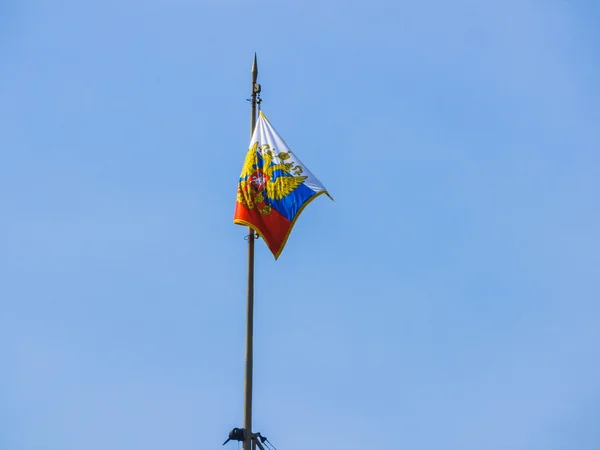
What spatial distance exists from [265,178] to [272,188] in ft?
1.40

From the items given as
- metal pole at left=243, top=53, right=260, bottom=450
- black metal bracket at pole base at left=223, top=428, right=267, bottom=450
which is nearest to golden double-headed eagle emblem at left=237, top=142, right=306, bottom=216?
metal pole at left=243, top=53, right=260, bottom=450

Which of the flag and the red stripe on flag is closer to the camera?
the red stripe on flag

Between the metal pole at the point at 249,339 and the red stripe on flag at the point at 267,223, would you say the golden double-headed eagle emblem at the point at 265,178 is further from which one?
the metal pole at the point at 249,339

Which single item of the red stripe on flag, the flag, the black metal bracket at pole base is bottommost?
the black metal bracket at pole base

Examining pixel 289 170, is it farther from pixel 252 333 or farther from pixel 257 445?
pixel 257 445

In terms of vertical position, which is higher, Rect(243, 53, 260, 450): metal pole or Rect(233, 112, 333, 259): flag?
Rect(233, 112, 333, 259): flag

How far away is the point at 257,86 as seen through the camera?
118 feet

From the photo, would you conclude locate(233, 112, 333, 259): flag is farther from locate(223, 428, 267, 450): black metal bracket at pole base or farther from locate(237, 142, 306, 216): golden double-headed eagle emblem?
locate(223, 428, 267, 450): black metal bracket at pole base

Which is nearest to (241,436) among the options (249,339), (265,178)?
(249,339)

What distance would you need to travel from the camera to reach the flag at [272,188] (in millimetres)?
34188

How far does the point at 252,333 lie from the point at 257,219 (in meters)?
3.60

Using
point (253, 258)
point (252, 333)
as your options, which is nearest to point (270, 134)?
point (253, 258)

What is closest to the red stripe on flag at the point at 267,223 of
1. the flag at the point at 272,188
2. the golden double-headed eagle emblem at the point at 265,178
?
the flag at the point at 272,188

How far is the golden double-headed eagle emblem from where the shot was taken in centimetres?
3447
